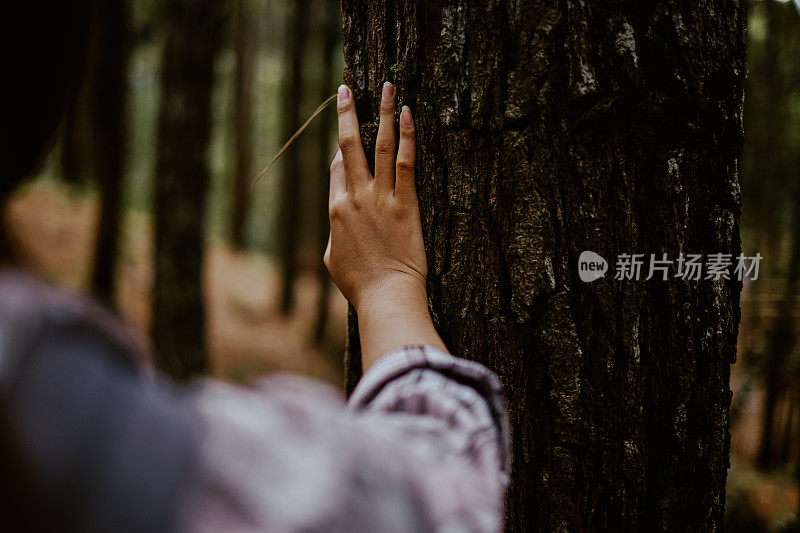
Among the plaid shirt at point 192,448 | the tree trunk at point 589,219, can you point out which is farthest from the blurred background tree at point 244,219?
the plaid shirt at point 192,448

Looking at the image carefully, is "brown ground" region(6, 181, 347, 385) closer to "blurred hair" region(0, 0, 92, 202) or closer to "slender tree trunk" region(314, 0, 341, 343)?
"slender tree trunk" region(314, 0, 341, 343)

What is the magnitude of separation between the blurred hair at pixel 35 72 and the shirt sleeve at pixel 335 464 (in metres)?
0.37

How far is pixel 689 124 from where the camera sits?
1244mm

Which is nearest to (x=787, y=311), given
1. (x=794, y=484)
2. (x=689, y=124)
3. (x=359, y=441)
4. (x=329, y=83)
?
(x=794, y=484)

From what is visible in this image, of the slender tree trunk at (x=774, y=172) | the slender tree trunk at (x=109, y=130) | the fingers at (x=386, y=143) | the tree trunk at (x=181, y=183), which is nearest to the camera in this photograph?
the fingers at (x=386, y=143)

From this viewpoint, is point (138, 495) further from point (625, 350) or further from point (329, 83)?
point (329, 83)

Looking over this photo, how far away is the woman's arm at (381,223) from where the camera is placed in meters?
1.33

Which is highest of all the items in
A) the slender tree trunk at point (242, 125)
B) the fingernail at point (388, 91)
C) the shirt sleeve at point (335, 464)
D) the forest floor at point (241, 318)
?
the slender tree trunk at point (242, 125)

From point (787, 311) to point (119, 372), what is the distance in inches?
478

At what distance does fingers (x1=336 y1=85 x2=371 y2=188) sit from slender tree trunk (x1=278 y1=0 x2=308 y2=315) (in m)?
10.3

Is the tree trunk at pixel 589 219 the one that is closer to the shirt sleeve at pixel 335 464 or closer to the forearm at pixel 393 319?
the forearm at pixel 393 319

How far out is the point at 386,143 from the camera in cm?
138

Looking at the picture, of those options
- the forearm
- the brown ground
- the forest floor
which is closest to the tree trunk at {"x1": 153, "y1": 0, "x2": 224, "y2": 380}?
the forest floor

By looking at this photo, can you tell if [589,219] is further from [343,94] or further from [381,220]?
[343,94]
